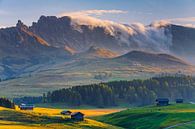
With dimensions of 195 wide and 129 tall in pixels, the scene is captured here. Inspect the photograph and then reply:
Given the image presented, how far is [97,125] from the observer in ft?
633

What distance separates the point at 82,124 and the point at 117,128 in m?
12.5

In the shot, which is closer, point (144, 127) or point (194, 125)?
point (194, 125)

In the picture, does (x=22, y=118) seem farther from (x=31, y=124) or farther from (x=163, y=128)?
(x=163, y=128)

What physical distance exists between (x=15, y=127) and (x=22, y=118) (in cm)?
2817

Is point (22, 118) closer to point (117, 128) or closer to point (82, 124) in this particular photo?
point (82, 124)

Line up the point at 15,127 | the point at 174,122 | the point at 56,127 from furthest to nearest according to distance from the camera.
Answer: the point at 174,122 < the point at 56,127 < the point at 15,127

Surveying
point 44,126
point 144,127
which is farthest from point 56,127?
point 144,127

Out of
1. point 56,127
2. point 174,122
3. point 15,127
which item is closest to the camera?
point 15,127

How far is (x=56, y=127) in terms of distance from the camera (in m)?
180

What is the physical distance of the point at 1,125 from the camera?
17162cm

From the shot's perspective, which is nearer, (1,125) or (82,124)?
(1,125)

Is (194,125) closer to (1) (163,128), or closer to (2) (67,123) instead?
(1) (163,128)

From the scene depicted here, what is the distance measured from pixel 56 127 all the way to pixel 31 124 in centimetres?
944


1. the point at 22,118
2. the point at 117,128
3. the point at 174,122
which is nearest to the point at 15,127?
the point at 22,118
